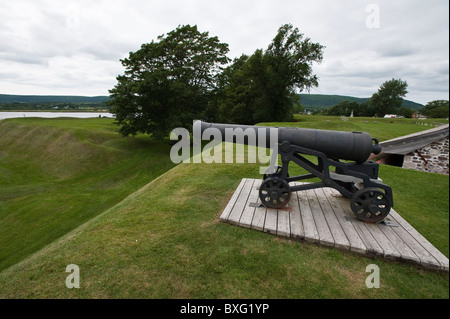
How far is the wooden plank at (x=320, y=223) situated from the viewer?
10.7 ft

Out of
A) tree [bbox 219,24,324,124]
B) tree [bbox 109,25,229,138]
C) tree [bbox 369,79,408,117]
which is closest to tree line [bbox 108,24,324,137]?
tree [bbox 109,25,229,138]

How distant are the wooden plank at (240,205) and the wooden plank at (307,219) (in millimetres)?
1092

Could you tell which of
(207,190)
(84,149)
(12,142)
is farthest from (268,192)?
(12,142)

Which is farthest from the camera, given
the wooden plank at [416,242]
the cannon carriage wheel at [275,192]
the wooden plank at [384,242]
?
the cannon carriage wheel at [275,192]

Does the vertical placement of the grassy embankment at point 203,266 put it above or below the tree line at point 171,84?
below

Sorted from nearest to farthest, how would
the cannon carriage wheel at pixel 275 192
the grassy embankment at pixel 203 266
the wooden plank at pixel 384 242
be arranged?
the grassy embankment at pixel 203 266
the wooden plank at pixel 384 242
the cannon carriage wheel at pixel 275 192

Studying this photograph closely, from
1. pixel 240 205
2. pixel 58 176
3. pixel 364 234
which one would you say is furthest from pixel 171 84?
pixel 364 234

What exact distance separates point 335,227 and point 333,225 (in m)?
0.06

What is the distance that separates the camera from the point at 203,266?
2920mm

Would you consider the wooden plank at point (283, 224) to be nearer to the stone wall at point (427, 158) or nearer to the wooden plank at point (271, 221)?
the wooden plank at point (271, 221)

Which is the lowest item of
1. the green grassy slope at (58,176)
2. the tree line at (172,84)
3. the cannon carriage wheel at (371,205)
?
the green grassy slope at (58,176)

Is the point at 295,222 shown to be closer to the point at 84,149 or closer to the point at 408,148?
the point at 408,148

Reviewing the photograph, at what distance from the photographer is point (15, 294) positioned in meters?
2.67

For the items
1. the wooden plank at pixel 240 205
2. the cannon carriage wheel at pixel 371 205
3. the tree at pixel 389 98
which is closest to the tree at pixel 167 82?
the wooden plank at pixel 240 205
